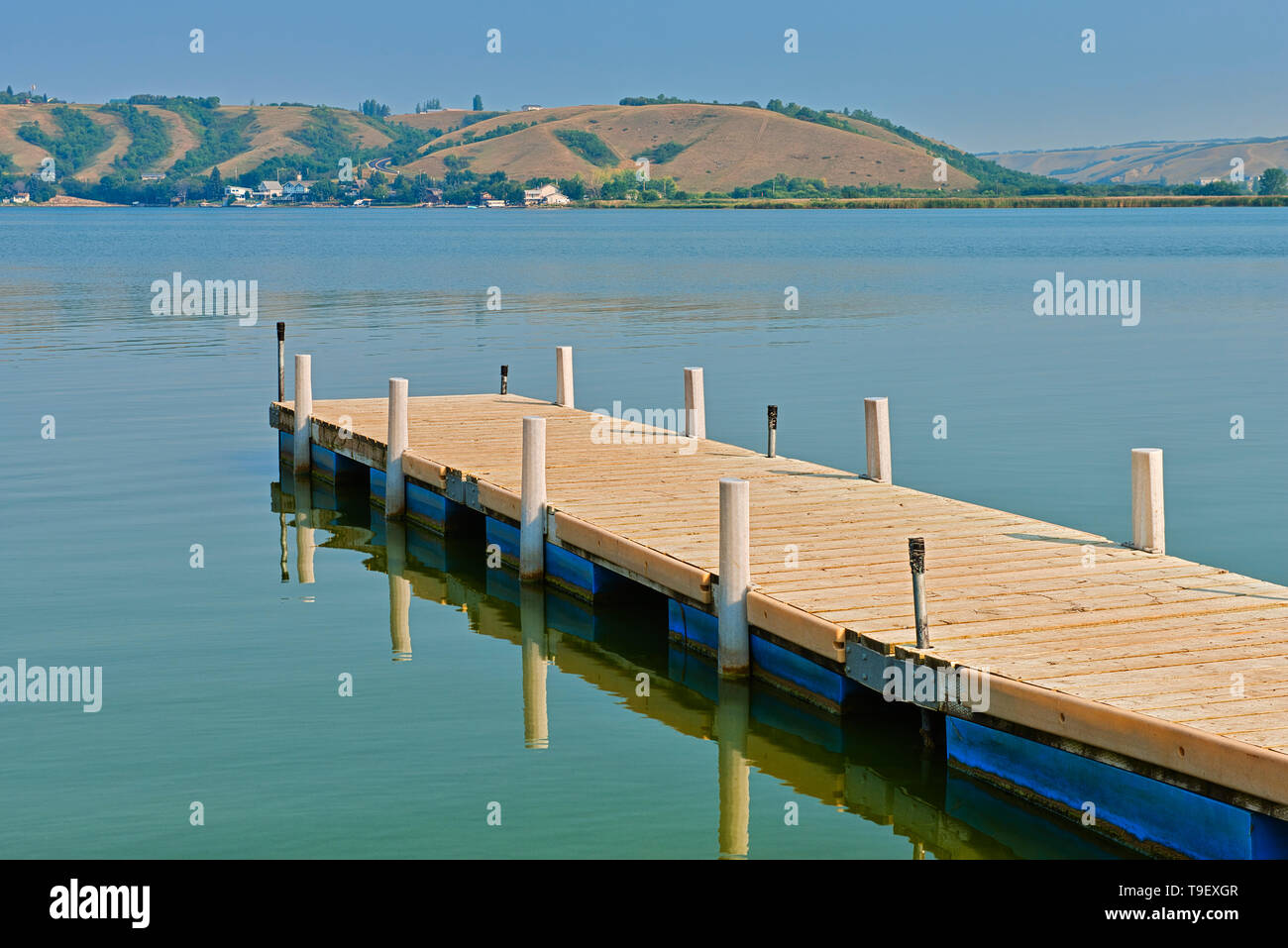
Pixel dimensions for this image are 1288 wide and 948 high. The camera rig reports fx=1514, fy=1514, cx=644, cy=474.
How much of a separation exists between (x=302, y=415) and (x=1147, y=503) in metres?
13.5

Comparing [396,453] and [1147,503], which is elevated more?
[396,453]

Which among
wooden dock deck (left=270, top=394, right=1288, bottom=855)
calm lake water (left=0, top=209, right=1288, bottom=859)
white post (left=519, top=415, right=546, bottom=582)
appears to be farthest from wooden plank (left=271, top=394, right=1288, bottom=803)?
calm lake water (left=0, top=209, right=1288, bottom=859)

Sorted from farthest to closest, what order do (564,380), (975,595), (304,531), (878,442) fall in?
(564,380)
(304,531)
(878,442)
(975,595)

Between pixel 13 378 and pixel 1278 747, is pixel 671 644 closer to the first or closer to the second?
pixel 1278 747

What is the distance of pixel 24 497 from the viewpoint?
21906 millimetres

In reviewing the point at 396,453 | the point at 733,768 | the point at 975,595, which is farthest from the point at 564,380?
the point at 733,768

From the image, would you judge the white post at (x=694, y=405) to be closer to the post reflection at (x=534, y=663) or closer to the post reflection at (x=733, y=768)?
the post reflection at (x=534, y=663)

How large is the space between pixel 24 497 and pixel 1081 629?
1633 centimetres

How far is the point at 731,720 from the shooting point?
41.1 feet

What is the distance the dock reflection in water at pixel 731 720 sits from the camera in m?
10.3

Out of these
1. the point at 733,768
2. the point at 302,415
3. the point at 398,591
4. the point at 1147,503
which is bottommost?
the point at 733,768

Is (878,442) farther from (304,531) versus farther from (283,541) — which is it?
(304,531)

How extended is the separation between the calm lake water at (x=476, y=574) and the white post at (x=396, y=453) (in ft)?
1.70
